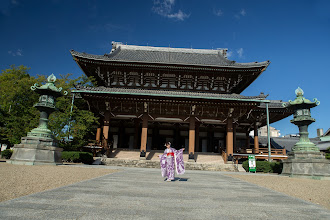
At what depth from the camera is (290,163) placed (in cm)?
1223

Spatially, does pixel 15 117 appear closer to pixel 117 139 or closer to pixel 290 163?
pixel 117 139

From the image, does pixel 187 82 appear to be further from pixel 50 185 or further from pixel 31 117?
pixel 50 185

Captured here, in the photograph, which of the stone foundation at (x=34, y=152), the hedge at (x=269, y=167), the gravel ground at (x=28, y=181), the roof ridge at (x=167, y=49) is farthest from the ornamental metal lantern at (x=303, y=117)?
the roof ridge at (x=167, y=49)

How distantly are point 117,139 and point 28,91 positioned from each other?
11057mm

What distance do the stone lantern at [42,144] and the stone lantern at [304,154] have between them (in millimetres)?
14131

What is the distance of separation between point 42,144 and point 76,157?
4.43 metres

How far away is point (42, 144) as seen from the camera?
1148cm

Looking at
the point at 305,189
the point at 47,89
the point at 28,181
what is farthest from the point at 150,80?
the point at 305,189

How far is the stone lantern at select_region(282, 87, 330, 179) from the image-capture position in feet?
36.9

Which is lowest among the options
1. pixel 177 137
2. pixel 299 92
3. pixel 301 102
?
pixel 177 137

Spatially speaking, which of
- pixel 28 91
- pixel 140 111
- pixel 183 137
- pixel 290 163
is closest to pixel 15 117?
pixel 28 91

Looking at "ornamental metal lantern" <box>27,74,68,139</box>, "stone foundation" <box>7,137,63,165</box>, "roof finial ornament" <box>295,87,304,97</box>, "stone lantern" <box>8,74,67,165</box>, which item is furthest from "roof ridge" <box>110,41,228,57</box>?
"stone foundation" <box>7,137,63,165</box>

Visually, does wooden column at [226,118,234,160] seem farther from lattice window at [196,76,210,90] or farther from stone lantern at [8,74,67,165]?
stone lantern at [8,74,67,165]

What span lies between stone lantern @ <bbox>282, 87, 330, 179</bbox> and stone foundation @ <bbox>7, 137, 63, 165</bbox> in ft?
46.4
